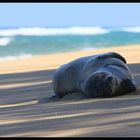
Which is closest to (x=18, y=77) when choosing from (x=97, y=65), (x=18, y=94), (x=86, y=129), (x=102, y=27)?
(x=18, y=94)

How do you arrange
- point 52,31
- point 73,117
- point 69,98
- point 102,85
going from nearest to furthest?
point 73,117
point 102,85
point 69,98
point 52,31

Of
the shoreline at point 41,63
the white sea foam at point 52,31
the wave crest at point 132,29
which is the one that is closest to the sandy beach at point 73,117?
the shoreline at point 41,63

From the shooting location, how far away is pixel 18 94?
997 centimetres

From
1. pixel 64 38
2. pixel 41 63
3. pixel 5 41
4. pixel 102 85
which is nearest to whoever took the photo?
pixel 102 85

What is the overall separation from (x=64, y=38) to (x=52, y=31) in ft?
15.6

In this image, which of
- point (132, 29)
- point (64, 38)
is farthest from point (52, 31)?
point (132, 29)

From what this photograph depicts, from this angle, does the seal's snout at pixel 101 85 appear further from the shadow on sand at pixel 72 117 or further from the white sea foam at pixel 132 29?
the white sea foam at pixel 132 29

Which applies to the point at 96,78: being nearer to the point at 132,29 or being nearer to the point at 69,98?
the point at 69,98

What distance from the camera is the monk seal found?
A: 7.92 metres

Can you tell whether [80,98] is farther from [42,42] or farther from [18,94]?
[42,42]

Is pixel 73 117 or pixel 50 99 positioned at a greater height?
pixel 73 117

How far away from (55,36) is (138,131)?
3985 centimetres

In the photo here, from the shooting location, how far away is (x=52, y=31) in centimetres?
4838

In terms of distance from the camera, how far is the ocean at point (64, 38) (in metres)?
35.6
